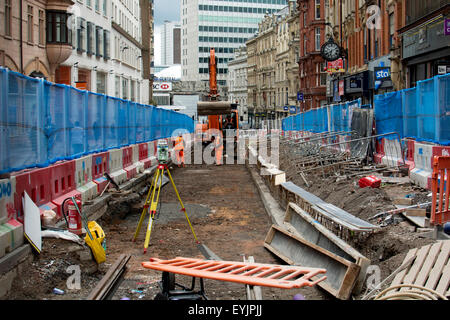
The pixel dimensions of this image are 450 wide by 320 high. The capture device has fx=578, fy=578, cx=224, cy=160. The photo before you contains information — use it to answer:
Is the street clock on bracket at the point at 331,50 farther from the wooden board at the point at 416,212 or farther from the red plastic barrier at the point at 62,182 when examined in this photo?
the wooden board at the point at 416,212

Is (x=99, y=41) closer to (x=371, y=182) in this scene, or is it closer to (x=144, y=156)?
(x=144, y=156)

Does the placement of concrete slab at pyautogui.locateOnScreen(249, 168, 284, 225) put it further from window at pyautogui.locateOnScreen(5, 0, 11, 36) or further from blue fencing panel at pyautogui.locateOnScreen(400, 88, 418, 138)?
window at pyautogui.locateOnScreen(5, 0, 11, 36)

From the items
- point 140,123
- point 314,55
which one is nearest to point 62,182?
point 140,123

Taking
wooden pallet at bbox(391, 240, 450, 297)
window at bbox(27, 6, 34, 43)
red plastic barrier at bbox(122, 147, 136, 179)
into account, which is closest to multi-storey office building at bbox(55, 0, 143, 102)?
window at bbox(27, 6, 34, 43)

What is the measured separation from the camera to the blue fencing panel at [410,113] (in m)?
14.5

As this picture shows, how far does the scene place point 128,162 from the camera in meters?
18.3

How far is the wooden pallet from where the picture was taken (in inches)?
223

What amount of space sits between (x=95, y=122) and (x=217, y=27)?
141 m

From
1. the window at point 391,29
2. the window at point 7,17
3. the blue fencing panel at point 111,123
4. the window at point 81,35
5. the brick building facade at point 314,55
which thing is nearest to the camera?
the blue fencing panel at point 111,123

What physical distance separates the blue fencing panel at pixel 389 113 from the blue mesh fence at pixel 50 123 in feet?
26.4

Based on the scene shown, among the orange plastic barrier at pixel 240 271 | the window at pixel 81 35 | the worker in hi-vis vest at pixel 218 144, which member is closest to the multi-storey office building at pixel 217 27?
the window at pixel 81 35

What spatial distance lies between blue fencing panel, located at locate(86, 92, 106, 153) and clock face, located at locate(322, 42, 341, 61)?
27911 mm

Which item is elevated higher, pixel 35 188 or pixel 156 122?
pixel 156 122
